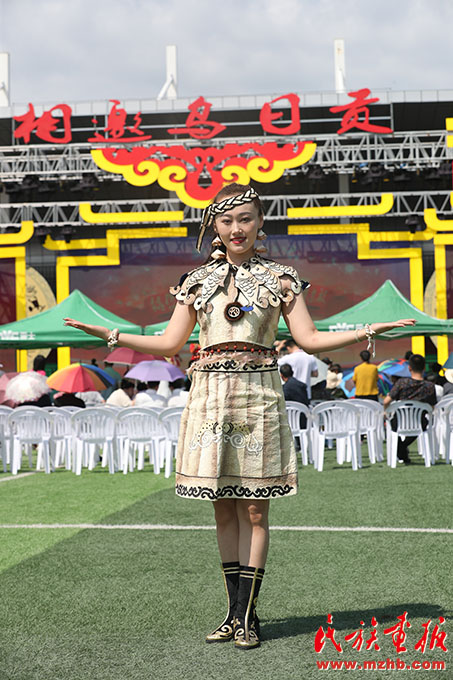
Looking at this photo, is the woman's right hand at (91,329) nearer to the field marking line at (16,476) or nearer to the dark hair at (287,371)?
the field marking line at (16,476)

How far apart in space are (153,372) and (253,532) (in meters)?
12.1

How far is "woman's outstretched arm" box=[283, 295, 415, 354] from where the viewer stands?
3.83 meters

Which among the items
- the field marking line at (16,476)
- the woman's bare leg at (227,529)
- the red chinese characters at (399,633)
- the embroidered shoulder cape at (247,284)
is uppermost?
the embroidered shoulder cape at (247,284)

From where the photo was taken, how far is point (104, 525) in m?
7.17

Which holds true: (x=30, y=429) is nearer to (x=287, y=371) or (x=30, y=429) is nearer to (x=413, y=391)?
(x=287, y=371)

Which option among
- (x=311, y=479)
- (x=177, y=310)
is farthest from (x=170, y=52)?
(x=177, y=310)

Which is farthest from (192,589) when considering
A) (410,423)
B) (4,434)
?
(4,434)

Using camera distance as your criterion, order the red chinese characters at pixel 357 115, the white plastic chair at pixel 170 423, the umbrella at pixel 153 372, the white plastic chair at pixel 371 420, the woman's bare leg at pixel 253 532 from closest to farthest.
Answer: the woman's bare leg at pixel 253 532 → the white plastic chair at pixel 170 423 → the white plastic chair at pixel 371 420 → the umbrella at pixel 153 372 → the red chinese characters at pixel 357 115

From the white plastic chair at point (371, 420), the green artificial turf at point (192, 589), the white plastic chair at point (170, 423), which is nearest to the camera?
the green artificial turf at point (192, 589)

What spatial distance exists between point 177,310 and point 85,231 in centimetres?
2617

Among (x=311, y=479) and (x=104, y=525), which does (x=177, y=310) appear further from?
(x=311, y=479)

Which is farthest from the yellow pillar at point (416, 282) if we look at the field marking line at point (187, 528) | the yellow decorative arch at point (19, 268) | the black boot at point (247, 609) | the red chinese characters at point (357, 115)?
the black boot at point (247, 609)

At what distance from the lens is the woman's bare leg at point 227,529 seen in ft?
12.6

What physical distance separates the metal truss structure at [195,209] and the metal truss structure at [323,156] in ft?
3.01
